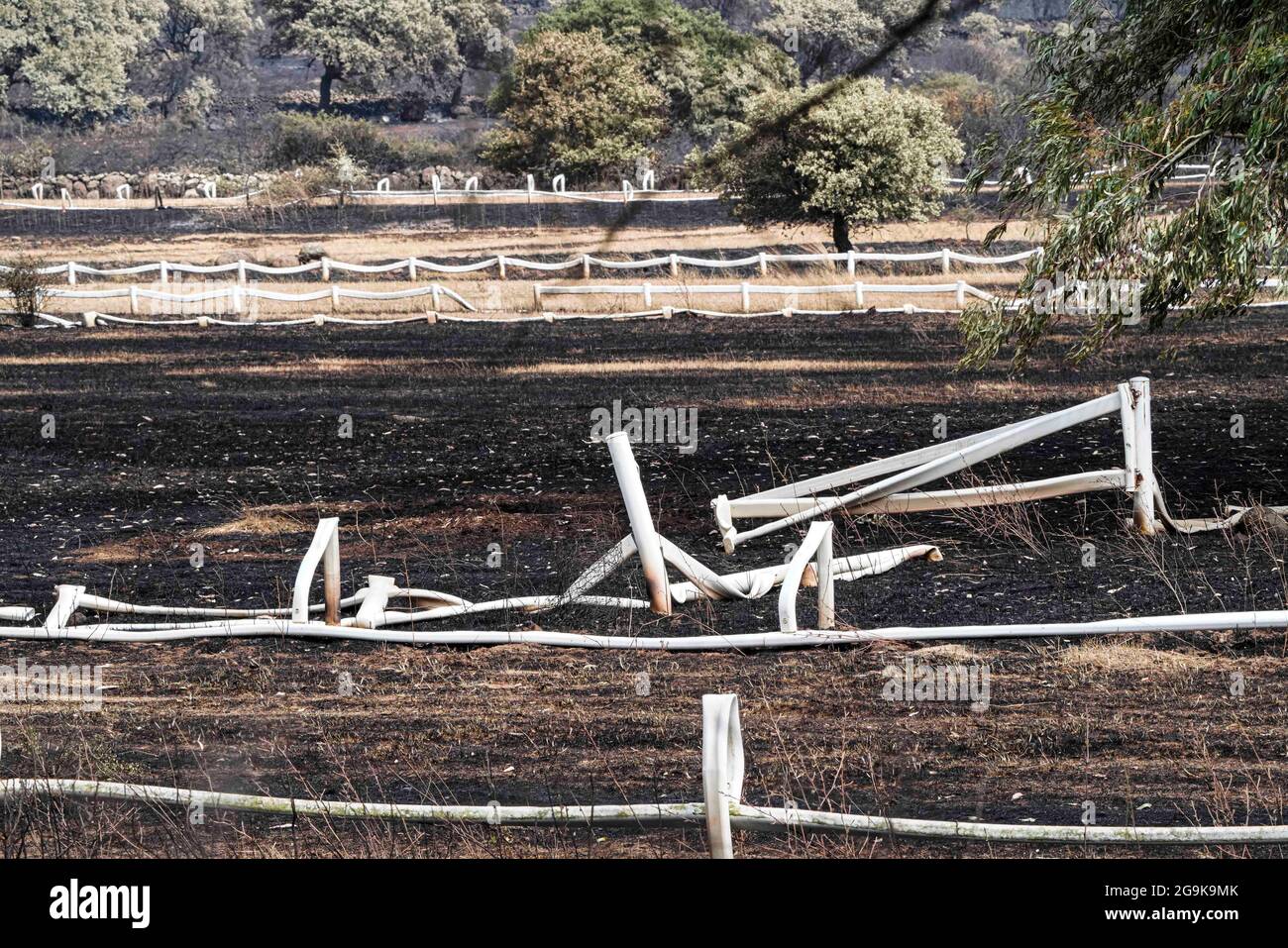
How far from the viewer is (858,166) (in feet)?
117

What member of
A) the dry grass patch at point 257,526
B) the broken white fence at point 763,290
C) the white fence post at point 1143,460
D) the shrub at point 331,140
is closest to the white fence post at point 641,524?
the white fence post at point 1143,460

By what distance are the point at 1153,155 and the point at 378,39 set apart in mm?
6118

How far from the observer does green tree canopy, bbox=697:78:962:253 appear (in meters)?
34.9

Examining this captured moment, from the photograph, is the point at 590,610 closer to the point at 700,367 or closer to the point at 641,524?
the point at 641,524

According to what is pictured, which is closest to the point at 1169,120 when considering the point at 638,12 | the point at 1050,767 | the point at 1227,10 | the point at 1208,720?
the point at 1227,10

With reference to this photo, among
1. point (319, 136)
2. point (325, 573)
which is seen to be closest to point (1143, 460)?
point (325, 573)

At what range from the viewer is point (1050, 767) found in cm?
640

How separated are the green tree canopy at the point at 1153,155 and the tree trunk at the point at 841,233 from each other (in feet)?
81.4

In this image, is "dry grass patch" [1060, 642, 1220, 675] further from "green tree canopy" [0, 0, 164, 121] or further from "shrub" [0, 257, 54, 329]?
"green tree canopy" [0, 0, 164, 121]

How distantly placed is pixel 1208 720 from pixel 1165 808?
1372 millimetres

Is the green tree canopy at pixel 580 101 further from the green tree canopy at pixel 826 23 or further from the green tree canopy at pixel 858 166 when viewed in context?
the green tree canopy at pixel 858 166

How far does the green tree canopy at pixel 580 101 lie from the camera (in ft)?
21.9

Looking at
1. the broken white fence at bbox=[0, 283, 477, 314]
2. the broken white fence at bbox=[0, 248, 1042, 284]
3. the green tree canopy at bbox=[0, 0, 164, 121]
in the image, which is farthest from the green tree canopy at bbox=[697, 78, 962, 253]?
the green tree canopy at bbox=[0, 0, 164, 121]
